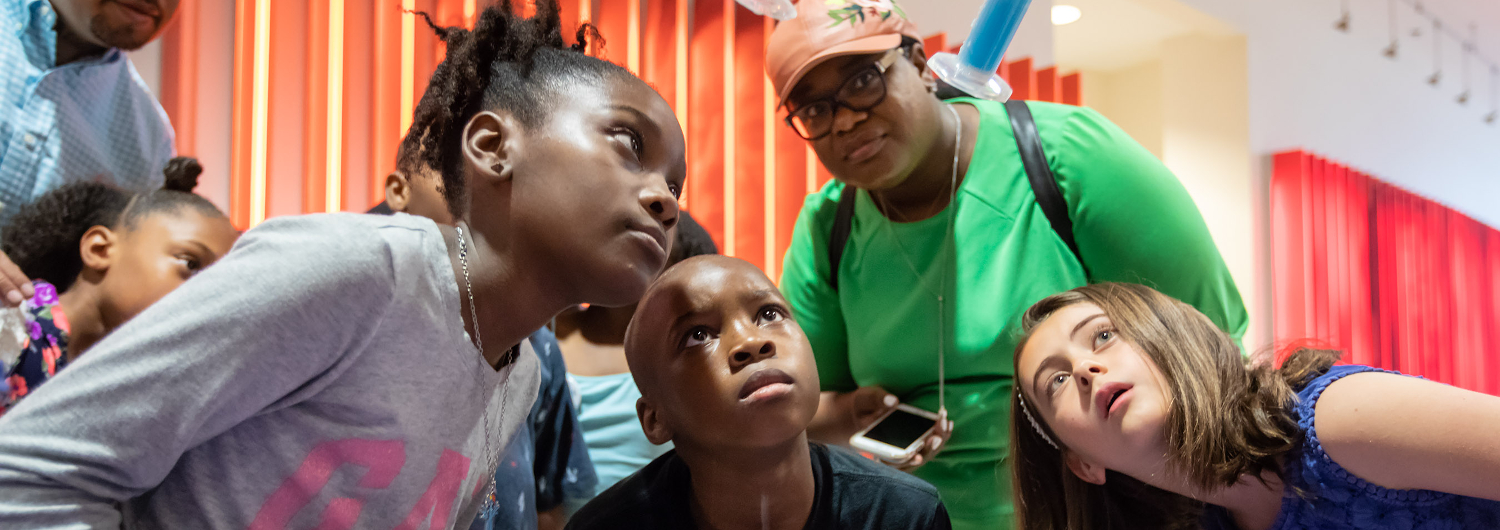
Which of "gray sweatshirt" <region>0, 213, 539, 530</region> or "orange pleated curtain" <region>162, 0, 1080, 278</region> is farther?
"orange pleated curtain" <region>162, 0, 1080, 278</region>

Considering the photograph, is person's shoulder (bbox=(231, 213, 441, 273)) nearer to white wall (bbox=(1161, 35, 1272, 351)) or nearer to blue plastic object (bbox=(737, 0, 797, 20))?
blue plastic object (bbox=(737, 0, 797, 20))

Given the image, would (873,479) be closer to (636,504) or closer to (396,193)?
(636,504)

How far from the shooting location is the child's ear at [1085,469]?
1298 millimetres

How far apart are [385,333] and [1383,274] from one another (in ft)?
20.0

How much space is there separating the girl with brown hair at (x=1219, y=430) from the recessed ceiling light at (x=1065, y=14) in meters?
3.20

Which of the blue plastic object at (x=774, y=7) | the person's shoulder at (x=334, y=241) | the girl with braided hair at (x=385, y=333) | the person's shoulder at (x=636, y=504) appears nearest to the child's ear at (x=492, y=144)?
the girl with braided hair at (x=385, y=333)

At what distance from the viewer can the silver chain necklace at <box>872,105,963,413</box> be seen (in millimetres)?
1406

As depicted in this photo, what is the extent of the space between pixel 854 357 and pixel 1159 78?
4.11 meters

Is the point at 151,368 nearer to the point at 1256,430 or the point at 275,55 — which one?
the point at 1256,430

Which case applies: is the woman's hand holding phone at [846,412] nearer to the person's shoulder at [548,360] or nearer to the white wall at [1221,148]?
the person's shoulder at [548,360]

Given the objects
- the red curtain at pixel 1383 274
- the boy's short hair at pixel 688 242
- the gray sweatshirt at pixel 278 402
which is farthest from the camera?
the red curtain at pixel 1383 274

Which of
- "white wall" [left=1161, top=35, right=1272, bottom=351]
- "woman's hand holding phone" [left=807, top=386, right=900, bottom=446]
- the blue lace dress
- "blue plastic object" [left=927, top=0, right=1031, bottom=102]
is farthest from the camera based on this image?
"white wall" [left=1161, top=35, right=1272, bottom=351]

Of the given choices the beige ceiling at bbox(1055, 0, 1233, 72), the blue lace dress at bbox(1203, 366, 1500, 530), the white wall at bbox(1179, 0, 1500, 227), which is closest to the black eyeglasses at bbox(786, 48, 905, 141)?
the blue lace dress at bbox(1203, 366, 1500, 530)

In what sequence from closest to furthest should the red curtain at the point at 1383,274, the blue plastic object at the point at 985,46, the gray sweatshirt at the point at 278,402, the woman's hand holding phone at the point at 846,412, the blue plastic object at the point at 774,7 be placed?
1. the gray sweatshirt at the point at 278,402
2. the blue plastic object at the point at 985,46
3. the blue plastic object at the point at 774,7
4. the woman's hand holding phone at the point at 846,412
5. the red curtain at the point at 1383,274
